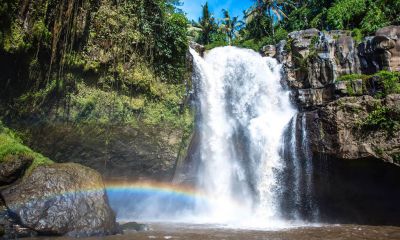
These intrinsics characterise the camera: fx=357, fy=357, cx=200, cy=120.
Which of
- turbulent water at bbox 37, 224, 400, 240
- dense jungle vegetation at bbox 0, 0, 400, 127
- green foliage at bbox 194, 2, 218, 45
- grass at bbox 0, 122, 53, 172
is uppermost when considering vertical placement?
green foliage at bbox 194, 2, 218, 45

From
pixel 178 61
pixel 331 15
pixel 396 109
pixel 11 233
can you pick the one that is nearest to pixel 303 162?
pixel 396 109

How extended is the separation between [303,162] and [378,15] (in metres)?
15.3

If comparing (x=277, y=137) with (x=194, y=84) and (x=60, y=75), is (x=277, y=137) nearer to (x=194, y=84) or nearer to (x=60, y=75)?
(x=194, y=84)

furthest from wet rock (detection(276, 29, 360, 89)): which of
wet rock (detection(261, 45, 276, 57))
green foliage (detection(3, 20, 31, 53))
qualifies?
green foliage (detection(3, 20, 31, 53))

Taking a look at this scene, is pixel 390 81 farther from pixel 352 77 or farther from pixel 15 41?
pixel 15 41

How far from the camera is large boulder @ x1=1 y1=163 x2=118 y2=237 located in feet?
30.3

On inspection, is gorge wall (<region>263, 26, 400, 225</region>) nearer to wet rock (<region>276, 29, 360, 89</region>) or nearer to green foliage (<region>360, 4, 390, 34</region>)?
wet rock (<region>276, 29, 360, 89</region>)

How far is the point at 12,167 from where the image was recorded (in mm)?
10125

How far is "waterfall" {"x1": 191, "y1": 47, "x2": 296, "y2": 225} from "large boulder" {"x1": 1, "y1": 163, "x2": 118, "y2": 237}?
20.3 ft

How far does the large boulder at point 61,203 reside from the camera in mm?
9250

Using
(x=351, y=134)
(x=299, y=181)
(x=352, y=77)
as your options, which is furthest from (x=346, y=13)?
(x=299, y=181)

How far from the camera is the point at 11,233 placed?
8.84 metres

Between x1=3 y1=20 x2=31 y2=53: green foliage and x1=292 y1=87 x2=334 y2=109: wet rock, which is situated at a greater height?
x1=292 y1=87 x2=334 y2=109: wet rock

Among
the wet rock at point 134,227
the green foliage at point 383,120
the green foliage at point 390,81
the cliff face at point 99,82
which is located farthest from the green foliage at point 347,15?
the wet rock at point 134,227
